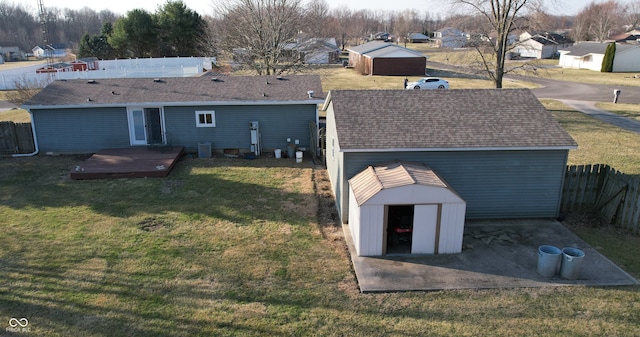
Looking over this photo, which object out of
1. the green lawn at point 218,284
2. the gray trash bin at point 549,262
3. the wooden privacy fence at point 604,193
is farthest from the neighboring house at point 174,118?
the gray trash bin at point 549,262

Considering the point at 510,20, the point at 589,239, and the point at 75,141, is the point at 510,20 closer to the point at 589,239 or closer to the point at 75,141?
the point at 589,239

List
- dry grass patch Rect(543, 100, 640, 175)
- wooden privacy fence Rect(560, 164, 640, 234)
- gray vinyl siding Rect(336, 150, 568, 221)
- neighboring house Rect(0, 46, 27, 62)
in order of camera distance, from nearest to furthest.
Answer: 1. wooden privacy fence Rect(560, 164, 640, 234)
2. gray vinyl siding Rect(336, 150, 568, 221)
3. dry grass patch Rect(543, 100, 640, 175)
4. neighboring house Rect(0, 46, 27, 62)

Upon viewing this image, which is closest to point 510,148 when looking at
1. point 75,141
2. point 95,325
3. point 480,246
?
point 480,246

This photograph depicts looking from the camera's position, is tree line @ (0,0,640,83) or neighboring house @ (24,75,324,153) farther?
tree line @ (0,0,640,83)

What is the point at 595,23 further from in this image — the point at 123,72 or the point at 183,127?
the point at 183,127

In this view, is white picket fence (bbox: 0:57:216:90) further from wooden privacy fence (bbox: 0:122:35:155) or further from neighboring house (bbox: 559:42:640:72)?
neighboring house (bbox: 559:42:640:72)

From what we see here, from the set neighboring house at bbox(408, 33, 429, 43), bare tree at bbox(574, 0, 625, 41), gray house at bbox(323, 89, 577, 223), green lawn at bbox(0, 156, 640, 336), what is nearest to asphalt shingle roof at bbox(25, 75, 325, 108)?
green lawn at bbox(0, 156, 640, 336)

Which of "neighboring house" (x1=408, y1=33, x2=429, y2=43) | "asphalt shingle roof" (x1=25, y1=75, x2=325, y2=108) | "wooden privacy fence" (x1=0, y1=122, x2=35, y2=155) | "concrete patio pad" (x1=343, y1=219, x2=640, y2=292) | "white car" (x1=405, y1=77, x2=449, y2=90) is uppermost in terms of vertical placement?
"neighboring house" (x1=408, y1=33, x2=429, y2=43)
